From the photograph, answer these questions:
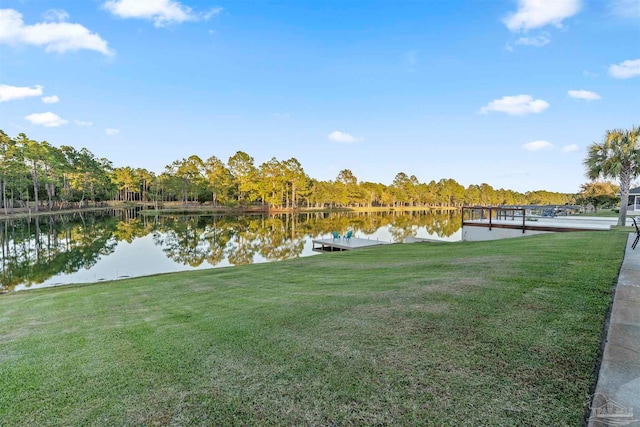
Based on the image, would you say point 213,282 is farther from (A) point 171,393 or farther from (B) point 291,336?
(A) point 171,393

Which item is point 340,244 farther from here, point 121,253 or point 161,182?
point 161,182

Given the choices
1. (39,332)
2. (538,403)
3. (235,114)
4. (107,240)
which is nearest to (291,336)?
(538,403)

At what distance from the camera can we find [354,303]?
406cm

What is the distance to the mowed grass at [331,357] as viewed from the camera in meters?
1.96

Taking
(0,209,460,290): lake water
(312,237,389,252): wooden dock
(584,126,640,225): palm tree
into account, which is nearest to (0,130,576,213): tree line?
(0,209,460,290): lake water

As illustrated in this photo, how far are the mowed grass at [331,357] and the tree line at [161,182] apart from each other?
44.4 m

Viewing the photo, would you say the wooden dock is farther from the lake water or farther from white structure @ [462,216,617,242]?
white structure @ [462,216,617,242]

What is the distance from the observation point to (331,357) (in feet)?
8.52

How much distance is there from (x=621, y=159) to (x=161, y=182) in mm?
59093

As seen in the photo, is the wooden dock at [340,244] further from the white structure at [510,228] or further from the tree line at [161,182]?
the tree line at [161,182]

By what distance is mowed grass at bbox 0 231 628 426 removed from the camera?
6.43ft

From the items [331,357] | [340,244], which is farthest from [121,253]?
[331,357]

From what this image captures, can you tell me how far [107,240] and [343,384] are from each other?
2395 cm

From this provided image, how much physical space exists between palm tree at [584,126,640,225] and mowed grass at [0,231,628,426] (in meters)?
15.2
